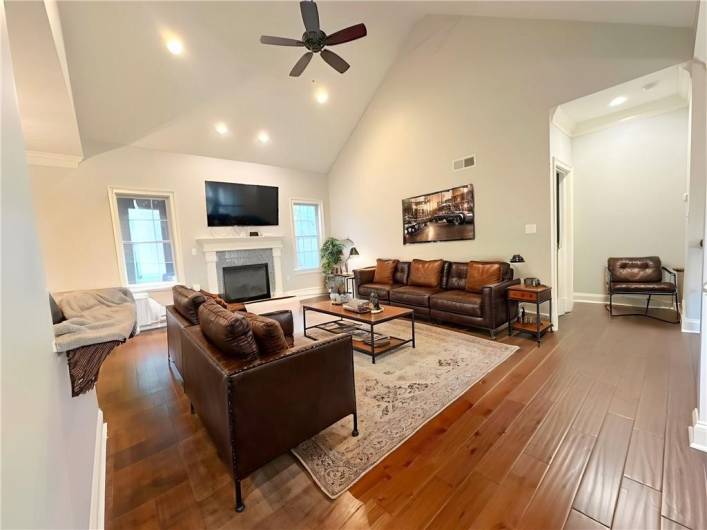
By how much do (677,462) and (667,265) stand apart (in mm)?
3794

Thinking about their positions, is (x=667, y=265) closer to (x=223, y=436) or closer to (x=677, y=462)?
(x=677, y=462)

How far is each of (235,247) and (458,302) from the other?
4.32m

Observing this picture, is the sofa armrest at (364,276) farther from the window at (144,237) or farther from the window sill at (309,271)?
the window at (144,237)

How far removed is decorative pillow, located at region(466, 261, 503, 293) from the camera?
391 centimetres

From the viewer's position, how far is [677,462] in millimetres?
1577

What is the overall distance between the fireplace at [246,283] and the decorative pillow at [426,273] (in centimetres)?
318

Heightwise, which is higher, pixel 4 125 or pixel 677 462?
pixel 4 125

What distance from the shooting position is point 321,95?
5.34m

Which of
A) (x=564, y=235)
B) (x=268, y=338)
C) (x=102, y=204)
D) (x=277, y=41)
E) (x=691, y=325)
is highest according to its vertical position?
(x=277, y=41)

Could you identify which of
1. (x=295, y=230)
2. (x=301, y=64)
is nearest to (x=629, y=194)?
(x=301, y=64)

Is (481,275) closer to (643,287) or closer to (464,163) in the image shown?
(464,163)

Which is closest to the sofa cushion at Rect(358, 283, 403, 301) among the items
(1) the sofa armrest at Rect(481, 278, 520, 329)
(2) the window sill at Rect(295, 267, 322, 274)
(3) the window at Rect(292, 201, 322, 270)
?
(1) the sofa armrest at Rect(481, 278, 520, 329)

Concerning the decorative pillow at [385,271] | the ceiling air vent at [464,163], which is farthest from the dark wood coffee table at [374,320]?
the ceiling air vent at [464,163]

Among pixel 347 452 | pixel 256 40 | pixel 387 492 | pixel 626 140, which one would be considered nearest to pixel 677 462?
pixel 387 492
